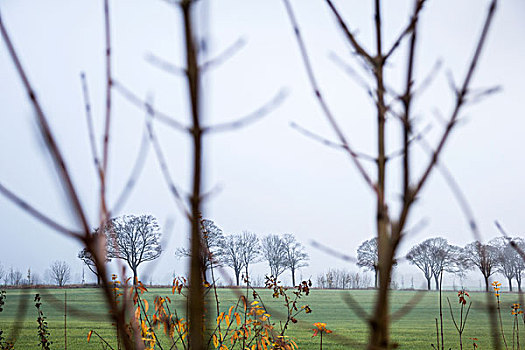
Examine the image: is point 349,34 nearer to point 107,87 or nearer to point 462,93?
point 462,93

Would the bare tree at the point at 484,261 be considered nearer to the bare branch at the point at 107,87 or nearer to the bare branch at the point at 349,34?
the bare branch at the point at 349,34

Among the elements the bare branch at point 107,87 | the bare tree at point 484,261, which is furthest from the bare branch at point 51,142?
the bare tree at point 484,261

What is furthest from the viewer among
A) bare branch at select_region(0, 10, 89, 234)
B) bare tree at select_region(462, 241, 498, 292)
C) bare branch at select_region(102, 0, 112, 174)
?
bare tree at select_region(462, 241, 498, 292)

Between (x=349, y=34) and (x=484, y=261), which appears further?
(x=484, y=261)

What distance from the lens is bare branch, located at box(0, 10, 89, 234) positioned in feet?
1.43

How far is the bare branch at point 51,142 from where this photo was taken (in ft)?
1.43

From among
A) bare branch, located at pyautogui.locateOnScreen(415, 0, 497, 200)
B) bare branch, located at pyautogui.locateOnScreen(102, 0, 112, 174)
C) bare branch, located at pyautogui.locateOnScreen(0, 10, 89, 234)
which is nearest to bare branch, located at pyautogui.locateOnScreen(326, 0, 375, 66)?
bare branch, located at pyautogui.locateOnScreen(415, 0, 497, 200)

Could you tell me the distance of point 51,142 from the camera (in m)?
0.45

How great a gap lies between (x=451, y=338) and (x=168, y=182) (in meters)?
13.4

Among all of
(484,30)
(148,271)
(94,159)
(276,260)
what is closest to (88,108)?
(94,159)

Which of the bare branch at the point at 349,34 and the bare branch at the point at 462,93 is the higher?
the bare branch at the point at 349,34

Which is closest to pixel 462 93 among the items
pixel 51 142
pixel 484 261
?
pixel 51 142

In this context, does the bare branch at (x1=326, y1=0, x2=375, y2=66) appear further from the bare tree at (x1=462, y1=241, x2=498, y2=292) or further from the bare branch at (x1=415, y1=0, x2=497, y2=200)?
the bare tree at (x1=462, y1=241, x2=498, y2=292)

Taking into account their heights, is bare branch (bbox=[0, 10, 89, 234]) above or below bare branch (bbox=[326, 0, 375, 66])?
below
